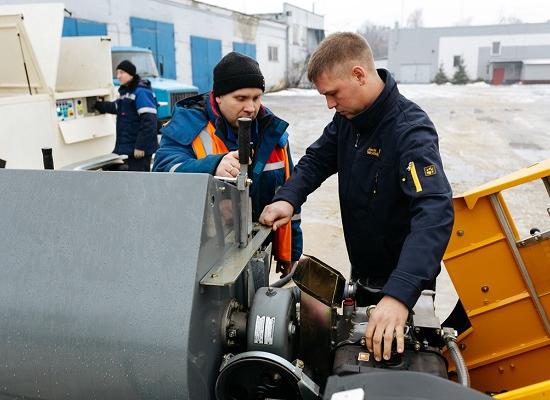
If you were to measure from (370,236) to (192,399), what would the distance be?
106 centimetres

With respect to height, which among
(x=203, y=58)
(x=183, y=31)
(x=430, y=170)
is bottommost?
(x=430, y=170)

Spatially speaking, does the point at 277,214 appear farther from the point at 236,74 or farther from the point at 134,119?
the point at 134,119

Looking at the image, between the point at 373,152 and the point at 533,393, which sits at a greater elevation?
the point at 373,152

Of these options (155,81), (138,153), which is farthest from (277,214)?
(155,81)

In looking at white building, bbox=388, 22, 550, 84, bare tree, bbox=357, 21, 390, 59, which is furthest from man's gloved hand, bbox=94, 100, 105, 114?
bare tree, bbox=357, 21, 390, 59

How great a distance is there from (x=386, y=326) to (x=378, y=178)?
696mm

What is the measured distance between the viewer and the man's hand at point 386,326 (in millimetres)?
1344

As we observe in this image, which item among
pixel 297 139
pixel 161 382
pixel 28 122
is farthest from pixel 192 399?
pixel 297 139

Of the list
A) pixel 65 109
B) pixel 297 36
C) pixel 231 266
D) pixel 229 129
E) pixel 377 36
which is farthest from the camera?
pixel 377 36

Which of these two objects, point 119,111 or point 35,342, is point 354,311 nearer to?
point 35,342

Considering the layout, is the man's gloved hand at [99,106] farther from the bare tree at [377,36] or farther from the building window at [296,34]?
the bare tree at [377,36]

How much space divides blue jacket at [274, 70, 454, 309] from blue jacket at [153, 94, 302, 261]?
227mm

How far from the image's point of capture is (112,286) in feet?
4.08

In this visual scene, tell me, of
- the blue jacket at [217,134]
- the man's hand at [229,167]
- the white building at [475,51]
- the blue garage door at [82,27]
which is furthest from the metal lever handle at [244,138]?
the white building at [475,51]
